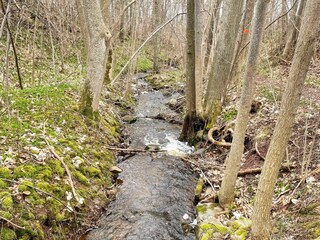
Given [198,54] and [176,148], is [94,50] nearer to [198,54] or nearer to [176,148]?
[198,54]

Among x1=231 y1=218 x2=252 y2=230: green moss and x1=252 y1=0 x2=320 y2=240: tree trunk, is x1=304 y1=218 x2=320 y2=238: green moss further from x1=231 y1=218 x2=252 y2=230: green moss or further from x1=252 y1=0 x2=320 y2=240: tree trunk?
x1=231 y1=218 x2=252 y2=230: green moss

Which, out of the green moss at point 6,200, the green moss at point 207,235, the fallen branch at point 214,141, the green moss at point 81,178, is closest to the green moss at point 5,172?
the green moss at point 6,200

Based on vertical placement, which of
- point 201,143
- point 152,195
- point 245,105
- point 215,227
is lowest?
point 152,195

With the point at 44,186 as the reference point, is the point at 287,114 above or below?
above

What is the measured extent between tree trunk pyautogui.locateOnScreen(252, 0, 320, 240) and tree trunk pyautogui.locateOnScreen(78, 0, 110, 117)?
4.56m

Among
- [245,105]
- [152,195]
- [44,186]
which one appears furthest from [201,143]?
[44,186]

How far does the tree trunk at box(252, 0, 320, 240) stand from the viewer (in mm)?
2551

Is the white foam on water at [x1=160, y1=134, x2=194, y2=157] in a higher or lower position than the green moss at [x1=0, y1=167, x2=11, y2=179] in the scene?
lower

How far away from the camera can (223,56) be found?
24.3 ft

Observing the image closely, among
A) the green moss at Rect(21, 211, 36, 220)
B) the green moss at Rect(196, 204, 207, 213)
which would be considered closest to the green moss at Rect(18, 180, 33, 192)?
the green moss at Rect(21, 211, 36, 220)

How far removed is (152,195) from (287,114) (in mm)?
3158

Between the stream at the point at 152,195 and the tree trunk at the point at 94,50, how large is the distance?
5.86ft

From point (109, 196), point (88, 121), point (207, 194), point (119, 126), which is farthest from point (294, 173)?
point (119, 126)

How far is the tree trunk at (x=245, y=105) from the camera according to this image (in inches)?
131
